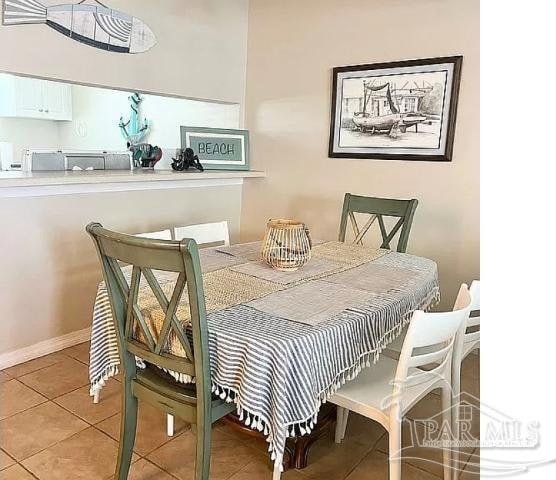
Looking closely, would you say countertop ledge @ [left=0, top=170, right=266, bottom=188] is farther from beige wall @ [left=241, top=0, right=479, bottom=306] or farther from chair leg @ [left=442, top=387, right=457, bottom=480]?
chair leg @ [left=442, top=387, right=457, bottom=480]

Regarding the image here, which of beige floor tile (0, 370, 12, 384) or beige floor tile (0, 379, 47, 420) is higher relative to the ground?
beige floor tile (0, 370, 12, 384)

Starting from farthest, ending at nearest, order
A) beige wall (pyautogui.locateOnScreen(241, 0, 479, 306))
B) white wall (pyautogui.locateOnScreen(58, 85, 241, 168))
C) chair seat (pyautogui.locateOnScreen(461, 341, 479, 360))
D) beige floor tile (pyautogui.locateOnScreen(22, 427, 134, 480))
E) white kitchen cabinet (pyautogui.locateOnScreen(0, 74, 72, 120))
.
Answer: white kitchen cabinet (pyautogui.locateOnScreen(0, 74, 72, 120)), white wall (pyautogui.locateOnScreen(58, 85, 241, 168)), beige wall (pyautogui.locateOnScreen(241, 0, 479, 306)), chair seat (pyautogui.locateOnScreen(461, 341, 479, 360)), beige floor tile (pyautogui.locateOnScreen(22, 427, 134, 480))

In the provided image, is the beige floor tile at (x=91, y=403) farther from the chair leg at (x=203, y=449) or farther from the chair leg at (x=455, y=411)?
the chair leg at (x=455, y=411)

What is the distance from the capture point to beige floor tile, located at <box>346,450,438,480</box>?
1964 mm

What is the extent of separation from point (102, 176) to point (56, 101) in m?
2.36

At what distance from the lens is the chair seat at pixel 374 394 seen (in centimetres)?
166

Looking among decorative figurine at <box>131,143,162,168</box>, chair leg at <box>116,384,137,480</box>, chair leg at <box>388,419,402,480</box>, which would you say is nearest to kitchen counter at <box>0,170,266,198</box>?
decorative figurine at <box>131,143,162,168</box>

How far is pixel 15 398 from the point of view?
2.44 metres

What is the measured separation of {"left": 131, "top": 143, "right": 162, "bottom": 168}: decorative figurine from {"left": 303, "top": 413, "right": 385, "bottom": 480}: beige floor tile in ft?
7.10

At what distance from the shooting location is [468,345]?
205 centimetres

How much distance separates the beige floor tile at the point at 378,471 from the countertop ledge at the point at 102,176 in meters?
1.95

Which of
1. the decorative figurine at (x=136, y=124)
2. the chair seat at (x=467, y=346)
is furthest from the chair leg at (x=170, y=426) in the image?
the decorative figurine at (x=136, y=124)

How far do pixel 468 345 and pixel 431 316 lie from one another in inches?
27.7
